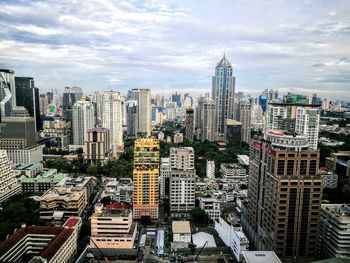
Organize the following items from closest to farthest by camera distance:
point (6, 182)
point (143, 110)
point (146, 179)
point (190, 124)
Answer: point (146, 179), point (6, 182), point (190, 124), point (143, 110)

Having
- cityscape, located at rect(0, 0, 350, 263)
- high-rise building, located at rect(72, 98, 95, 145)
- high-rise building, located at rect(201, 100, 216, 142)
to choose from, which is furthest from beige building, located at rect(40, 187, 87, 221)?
high-rise building, located at rect(201, 100, 216, 142)

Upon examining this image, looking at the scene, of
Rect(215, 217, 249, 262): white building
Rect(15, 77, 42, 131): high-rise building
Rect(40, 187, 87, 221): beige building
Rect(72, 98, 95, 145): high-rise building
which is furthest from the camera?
Rect(15, 77, 42, 131): high-rise building

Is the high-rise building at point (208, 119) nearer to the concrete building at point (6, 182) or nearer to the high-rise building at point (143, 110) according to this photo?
the high-rise building at point (143, 110)

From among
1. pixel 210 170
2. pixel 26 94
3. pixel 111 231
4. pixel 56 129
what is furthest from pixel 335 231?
pixel 26 94

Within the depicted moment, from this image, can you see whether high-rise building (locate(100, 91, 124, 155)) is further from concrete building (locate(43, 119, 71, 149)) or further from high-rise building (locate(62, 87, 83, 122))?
high-rise building (locate(62, 87, 83, 122))

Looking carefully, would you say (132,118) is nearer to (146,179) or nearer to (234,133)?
(234,133)

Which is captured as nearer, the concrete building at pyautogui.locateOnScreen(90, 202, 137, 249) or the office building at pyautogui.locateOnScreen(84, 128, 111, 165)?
the concrete building at pyautogui.locateOnScreen(90, 202, 137, 249)

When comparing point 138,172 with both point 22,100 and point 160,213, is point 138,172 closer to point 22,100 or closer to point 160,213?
point 160,213

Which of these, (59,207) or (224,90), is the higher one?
(224,90)
